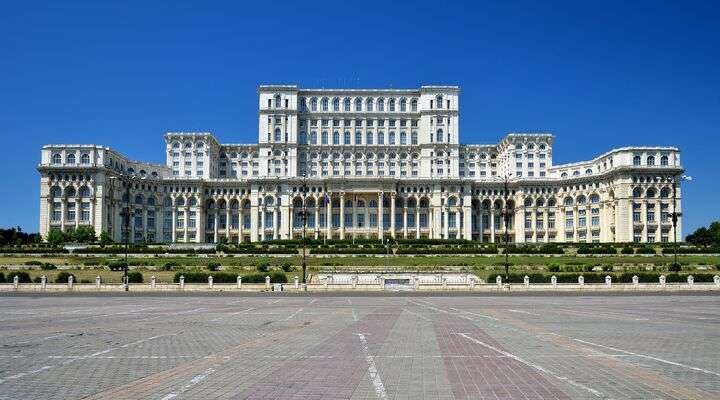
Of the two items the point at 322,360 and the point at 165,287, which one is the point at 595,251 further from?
the point at 322,360

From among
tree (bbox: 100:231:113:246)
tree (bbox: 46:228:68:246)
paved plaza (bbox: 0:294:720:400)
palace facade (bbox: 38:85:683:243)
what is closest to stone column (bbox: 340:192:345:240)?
palace facade (bbox: 38:85:683:243)

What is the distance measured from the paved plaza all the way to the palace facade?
104m

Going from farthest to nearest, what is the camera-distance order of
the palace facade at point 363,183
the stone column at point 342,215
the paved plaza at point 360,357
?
the stone column at point 342,215
the palace facade at point 363,183
the paved plaza at point 360,357

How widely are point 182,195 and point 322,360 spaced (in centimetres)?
12630

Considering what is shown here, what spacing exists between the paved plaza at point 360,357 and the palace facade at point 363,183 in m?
104

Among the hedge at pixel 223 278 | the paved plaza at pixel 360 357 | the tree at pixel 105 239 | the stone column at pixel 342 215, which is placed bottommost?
the hedge at pixel 223 278

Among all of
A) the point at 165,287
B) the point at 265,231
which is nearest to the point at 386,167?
the point at 265,231

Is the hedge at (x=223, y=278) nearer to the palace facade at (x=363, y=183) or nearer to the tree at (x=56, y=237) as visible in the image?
the tree at (x=56, y=237)

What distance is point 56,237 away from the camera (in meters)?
108

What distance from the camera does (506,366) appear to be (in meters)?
13.3

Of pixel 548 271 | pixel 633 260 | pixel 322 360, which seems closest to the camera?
pixel 322 360

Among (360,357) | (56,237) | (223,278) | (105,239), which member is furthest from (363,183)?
(360,357)

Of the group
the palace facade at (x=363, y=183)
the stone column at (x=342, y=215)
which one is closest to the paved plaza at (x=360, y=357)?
the stone column at (x=342, y=215)

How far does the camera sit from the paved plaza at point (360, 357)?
1096 cm
